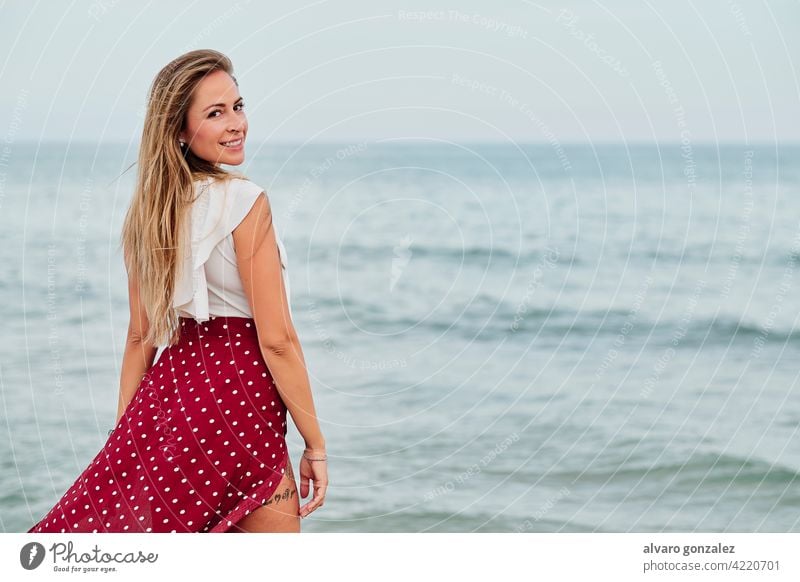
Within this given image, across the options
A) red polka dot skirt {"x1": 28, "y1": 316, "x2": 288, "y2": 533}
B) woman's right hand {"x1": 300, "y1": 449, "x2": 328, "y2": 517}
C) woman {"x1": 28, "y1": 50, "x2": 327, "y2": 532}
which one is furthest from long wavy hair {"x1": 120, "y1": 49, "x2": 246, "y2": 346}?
woman's right hand {"x1": 300, "y1": 449, "x2": 328, "y2": 517}


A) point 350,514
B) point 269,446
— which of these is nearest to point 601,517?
point 350,514

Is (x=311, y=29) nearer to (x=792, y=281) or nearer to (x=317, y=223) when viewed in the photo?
(x=317, y=223)

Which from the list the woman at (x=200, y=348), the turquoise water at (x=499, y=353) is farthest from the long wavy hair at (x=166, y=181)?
the turquoise water at (x=499, y=353)

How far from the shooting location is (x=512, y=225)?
60.0 ft

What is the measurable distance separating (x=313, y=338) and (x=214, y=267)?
730cm

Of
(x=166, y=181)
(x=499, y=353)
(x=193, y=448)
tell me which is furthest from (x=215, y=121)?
(x=499, y=353)

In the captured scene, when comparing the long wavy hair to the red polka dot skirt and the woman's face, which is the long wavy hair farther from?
the red polka dot skirt

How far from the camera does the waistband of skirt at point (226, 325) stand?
2604 mm

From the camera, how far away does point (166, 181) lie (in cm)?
254

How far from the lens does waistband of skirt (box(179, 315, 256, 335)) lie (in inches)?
103

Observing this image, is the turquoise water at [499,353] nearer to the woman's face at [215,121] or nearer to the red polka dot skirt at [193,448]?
the red polka dot skirt at [193,448]

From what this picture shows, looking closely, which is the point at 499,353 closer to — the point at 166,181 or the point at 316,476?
the point at 316,476
